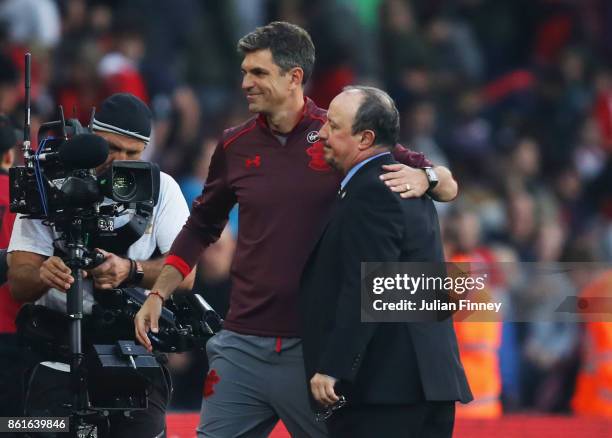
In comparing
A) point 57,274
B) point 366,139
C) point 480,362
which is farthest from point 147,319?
point 480,362

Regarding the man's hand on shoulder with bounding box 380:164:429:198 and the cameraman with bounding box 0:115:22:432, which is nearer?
the man's hand on shoulder with bounding box 380:164:429:198

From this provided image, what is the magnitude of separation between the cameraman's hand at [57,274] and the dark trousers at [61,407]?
0.49 meters

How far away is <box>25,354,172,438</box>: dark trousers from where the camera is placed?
5934 mm

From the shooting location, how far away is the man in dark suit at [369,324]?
17.3 ft

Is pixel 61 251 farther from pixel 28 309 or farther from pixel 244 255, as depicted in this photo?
pixel 244 255

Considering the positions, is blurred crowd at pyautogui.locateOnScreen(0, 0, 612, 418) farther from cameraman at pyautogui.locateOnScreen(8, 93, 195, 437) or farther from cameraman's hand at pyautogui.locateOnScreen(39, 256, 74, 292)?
cameraman's hand at pyautogui.locateOnScreen(39, 256, 74, 292)

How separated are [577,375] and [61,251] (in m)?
6.27

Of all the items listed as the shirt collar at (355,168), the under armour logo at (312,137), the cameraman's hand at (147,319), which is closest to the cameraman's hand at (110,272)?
the cameraman's hand at (147,319)

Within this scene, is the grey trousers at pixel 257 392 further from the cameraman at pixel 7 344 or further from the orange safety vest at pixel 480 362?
the orange safety vest at pixel 480 362

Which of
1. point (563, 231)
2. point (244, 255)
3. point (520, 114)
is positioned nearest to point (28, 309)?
point (244, 255)

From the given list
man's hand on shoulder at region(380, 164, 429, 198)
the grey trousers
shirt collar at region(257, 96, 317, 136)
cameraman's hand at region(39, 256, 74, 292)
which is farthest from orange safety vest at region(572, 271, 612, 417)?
cameraman's hand at region(39, 256, 74, 292)

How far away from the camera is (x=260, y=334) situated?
579 centimetres

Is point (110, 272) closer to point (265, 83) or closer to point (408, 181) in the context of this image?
point (265, 83)

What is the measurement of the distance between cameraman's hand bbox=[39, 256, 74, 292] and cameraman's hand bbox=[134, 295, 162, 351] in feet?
1.04
